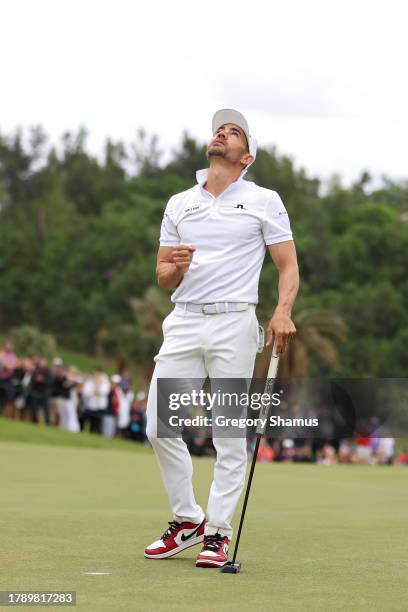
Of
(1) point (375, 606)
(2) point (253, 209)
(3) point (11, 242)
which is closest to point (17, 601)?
(1) point (375, 606)

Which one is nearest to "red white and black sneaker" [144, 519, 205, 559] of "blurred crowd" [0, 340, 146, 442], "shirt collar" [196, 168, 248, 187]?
"shirt collar" [196, 168, 248, 187]

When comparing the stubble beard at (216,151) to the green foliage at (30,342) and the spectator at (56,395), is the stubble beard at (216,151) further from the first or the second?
the green foliage at (30,342)

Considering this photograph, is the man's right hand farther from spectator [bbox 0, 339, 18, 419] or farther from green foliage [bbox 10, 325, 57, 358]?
green foliage [bbox 10, 325, 57, 358]

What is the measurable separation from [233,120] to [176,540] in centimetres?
240

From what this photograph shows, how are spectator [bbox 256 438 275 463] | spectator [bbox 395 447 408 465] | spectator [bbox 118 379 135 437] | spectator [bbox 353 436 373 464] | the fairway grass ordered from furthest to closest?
spectator [bbox 395 447 408 465] < spectator [bbox 353 436 373 464] < spectator [bbox 118 379 135 437] < spectator [bbox 256 438 275 463] < the fairway grass

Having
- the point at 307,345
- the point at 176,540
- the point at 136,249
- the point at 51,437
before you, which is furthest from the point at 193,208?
the point at 136,249

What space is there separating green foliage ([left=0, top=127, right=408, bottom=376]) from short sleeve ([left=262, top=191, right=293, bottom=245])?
126ft

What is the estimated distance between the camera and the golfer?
692 centimetres

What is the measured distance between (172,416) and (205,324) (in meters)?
0.55

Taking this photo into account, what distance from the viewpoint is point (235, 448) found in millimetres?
6938

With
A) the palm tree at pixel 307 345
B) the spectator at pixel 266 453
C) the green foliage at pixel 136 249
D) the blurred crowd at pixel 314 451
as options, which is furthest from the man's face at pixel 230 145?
the green foliage at pixel 136 249

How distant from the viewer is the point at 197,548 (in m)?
7.80

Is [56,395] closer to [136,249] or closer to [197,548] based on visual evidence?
[197,548]

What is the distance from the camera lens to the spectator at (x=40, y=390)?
26797 mm
